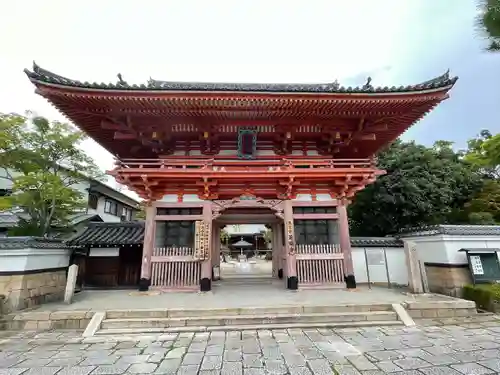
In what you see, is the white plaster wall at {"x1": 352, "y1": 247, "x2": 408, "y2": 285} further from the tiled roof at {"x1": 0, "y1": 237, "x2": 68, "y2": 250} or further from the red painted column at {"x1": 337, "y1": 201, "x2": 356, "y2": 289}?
the tiled roof at {"x1": 0, "y1": 237, "x2": 68, "y2": 250}

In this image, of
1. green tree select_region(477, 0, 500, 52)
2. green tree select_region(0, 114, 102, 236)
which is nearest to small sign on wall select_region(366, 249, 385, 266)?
green tree select_region(477, 0, 500, 52)

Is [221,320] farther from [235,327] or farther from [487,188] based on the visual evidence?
[487,188]

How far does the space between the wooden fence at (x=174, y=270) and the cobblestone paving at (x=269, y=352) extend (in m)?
2.92

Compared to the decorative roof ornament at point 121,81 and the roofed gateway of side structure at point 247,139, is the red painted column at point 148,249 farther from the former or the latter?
the decorative roof ornament at point 121,81

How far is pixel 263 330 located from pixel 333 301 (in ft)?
7.43

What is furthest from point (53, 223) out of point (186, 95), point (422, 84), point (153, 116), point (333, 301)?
point (422, 84)

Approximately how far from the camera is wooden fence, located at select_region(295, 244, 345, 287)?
8.34 m

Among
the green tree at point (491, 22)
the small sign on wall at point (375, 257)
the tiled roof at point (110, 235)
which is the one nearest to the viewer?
the green tree at point (491, 22)

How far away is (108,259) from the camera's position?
10688 mm

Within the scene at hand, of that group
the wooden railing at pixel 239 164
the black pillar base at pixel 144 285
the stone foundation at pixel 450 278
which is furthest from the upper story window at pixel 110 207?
the stone foundation at pixel 450 278

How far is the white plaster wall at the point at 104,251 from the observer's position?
10695 mm

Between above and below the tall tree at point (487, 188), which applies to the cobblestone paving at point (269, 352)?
below

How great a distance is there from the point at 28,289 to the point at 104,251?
408cm

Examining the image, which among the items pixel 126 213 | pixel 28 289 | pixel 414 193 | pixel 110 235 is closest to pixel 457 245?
pixel 414 193
